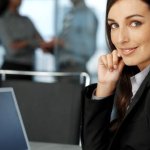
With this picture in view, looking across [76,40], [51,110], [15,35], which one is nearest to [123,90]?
[51,110]

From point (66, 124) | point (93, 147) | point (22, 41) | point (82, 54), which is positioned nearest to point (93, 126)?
point (93, 147)

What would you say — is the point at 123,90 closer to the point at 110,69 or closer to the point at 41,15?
the point at 110,69

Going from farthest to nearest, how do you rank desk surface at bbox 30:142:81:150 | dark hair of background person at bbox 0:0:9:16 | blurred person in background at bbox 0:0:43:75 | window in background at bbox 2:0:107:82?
window in background at bbox 2:0:107:82 → dark hair of background person at bbox 0:0:9:16 → blurred person in background at bbox 0:0:43:75 → desk surface at bbox 30:142:81:150

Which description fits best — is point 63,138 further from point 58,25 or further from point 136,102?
point 58,25

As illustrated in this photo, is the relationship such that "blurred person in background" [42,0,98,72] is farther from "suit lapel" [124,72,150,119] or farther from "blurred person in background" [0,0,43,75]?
"suit lapel" [124,72,150,119]

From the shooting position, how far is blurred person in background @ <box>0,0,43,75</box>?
4738 mm

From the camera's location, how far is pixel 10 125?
4.98 feet

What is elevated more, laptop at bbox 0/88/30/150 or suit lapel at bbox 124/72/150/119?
suit lapel at bbox 124/72/150/119

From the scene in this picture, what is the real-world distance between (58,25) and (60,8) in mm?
189

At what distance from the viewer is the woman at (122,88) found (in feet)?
4.61

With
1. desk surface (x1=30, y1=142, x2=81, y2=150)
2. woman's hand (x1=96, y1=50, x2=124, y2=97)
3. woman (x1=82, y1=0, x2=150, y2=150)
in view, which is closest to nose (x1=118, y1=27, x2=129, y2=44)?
woman (x1=82, y1=0, x2=150, y2=150)

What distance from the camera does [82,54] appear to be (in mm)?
5266

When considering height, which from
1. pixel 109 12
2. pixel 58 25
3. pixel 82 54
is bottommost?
pixel 82 54

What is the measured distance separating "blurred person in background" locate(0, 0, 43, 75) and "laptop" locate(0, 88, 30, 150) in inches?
125
